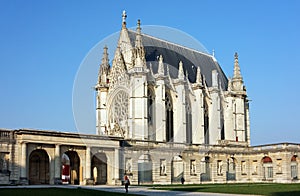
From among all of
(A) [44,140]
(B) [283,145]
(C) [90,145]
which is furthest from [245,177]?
(A) [44,140]

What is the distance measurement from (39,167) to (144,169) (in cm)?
1116

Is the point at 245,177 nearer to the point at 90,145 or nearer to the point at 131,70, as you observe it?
the point at 131,70

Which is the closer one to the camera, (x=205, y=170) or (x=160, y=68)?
(x=205, y=170)

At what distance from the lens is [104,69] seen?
6906cm

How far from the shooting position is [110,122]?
6631cm

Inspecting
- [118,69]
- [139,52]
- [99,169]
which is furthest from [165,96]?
[99,169]

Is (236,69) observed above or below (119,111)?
above

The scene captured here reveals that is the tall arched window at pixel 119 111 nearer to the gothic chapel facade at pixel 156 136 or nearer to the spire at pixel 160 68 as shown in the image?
the gothic chapel facade at pixel 156 136

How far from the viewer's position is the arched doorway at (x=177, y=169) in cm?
5491

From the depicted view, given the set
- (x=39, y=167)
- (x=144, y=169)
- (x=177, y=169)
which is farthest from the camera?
(x=177, y=169)

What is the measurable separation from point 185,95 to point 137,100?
31.5 ft

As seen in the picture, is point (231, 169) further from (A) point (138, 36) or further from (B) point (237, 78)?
(A) point (138, 36)

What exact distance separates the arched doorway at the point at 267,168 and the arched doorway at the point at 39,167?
30.7 m

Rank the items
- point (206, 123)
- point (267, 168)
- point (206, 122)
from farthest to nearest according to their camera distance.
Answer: point (206, 122)
point (206, 123)
point (267, 168)
